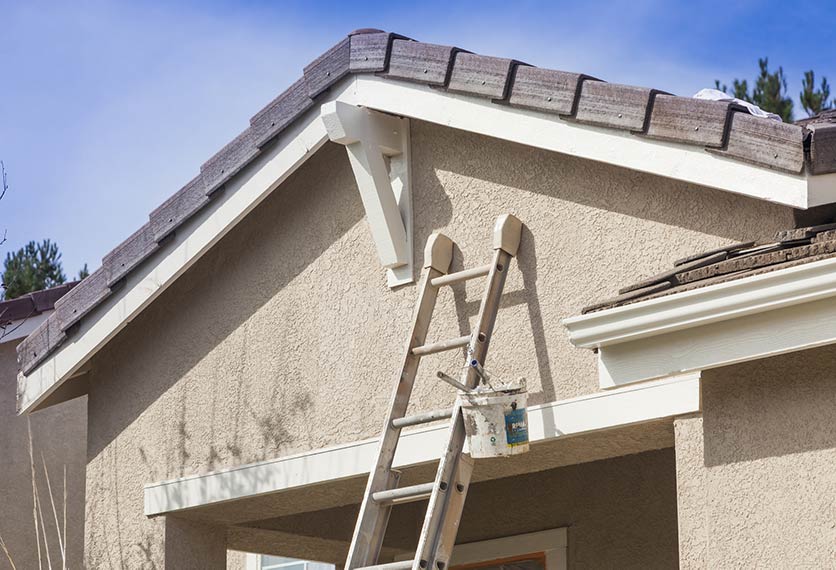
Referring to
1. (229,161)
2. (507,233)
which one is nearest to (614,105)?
(507,233)

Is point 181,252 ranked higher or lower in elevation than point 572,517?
higher

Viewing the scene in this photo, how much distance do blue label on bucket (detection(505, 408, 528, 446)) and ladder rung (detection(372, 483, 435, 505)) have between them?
1.46 feet

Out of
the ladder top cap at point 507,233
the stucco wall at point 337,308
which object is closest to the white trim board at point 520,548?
the stucco wall at point 337,308

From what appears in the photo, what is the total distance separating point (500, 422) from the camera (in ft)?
19.0

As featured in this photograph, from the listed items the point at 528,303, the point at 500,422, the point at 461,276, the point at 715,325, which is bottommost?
the point at 500,422

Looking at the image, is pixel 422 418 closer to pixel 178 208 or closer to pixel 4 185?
pixel 178 208

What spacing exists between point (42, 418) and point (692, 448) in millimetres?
6683

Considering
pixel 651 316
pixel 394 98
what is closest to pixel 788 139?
pixel 651 316

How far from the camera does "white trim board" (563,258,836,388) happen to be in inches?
194

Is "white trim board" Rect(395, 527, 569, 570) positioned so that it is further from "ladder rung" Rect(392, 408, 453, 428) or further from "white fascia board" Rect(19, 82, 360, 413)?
"white fascia board" Rect(19, 82, 360, 413)

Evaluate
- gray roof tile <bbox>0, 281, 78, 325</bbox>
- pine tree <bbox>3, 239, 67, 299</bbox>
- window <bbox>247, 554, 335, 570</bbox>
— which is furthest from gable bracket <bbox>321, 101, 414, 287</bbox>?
pine tree <bbox>3, 239, 67, 299</bbox>

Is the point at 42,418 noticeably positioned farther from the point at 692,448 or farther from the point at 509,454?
the point at 692,448

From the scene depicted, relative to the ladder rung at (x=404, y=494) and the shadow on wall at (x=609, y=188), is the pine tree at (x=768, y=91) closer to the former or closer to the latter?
the shadow on wall at (x=609, y=188)

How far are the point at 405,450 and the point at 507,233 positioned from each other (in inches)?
49.1
